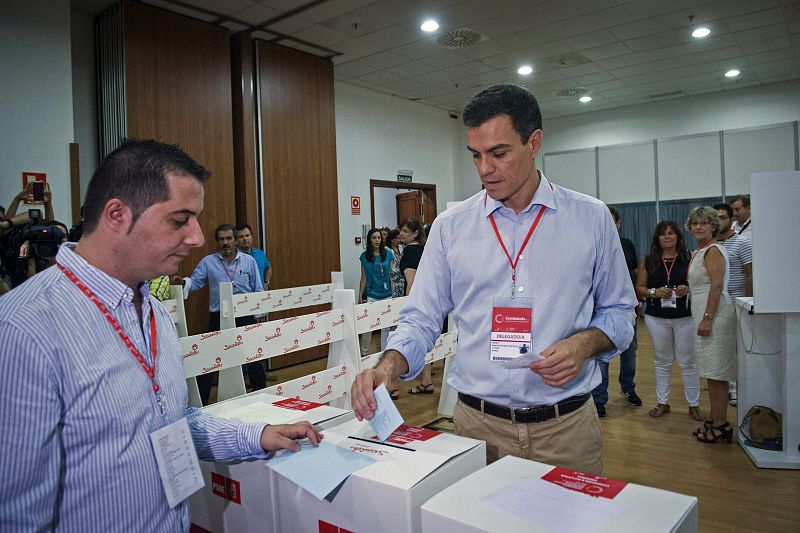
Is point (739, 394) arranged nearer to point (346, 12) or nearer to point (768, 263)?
point (768, 263)

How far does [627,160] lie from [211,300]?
8352 mm

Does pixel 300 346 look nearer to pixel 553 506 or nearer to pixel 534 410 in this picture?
pixel 534 410

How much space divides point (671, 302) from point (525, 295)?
325 centimetres

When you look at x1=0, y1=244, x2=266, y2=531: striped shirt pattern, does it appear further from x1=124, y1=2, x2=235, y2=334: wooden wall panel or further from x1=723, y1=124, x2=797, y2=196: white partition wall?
x1=723, y1=124, x2=797, y2=196: white partition wall

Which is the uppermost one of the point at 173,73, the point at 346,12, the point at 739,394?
the point at 346,12

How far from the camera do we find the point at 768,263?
11.0ft

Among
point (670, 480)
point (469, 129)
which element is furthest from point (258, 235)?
point (469, 129)

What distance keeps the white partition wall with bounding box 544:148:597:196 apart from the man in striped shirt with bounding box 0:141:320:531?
10341 mm

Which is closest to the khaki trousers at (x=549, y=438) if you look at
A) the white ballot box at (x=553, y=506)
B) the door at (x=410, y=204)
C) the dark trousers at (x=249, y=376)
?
the white ballot box at (x=553, y=506)

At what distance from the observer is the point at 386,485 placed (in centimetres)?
97

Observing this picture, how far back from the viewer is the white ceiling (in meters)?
5.77

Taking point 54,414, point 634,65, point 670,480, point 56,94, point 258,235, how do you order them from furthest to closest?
point 634,65 → point 258,235 → point 56,94 → point 670,480 → point 54,414

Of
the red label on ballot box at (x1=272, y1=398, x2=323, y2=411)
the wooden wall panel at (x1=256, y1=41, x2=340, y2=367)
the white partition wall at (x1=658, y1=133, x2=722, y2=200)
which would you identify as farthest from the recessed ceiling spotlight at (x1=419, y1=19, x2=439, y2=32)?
the white partition wall at (x1=658, y1=133, x2=722, y2=200)

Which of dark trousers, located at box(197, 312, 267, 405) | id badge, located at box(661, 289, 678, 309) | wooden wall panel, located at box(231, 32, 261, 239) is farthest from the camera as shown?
wooden wall panel, located at box(231, 32, 261, 239)
